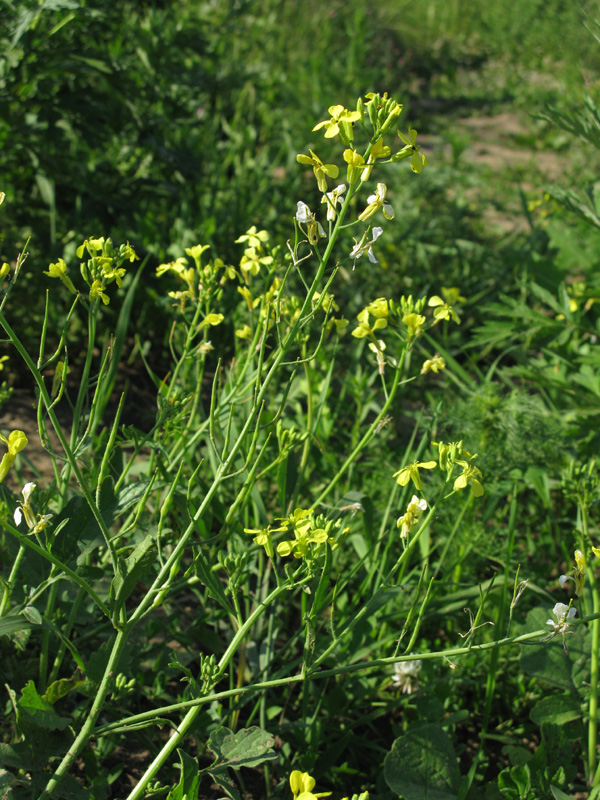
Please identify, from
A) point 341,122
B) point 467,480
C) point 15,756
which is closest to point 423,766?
point 467,480

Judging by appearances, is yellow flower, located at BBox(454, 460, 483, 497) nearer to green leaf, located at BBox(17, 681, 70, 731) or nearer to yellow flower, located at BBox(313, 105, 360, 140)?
yellow flower, located at BBox(313, 105, 360, 140)

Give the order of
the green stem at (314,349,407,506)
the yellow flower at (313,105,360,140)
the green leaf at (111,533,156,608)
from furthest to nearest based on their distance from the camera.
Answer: the green stem at (314,349,407,506)
the green leaf at (111,533,156,608)
the yellow flower at (313,105,360,140)

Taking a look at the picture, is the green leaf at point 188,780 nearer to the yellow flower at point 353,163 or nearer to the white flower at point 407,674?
the white flower at point 407,674

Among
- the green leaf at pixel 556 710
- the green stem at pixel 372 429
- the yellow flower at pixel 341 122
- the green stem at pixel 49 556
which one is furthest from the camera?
the green leaf at pixel 556 710

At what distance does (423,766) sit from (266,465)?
0.84 metres

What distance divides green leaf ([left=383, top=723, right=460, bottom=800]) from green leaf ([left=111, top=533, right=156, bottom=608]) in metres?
0.59

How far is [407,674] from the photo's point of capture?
1.52 m

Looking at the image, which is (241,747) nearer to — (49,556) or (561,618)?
(49,556)

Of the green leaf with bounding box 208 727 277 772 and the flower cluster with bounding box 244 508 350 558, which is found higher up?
the flower cluster with bounding box 244 508 350 558

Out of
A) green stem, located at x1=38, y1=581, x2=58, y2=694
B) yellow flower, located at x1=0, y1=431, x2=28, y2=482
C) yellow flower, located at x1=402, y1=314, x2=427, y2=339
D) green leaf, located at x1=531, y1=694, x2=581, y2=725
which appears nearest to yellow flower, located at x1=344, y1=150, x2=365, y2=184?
yellow flower, located at x1=402, y1=314, x2=427, y2=339

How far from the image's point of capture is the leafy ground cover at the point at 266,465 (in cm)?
110

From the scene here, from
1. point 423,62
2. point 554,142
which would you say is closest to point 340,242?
point 554,142

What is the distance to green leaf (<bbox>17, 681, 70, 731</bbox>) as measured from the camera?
1.11 m

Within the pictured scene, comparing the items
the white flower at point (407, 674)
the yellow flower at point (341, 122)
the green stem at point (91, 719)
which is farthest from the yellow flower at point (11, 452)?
the white flower at point (407, 674)
